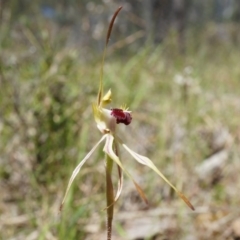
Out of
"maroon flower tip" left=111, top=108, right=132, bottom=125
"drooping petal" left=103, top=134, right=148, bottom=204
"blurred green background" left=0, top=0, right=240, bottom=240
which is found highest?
"blurred green background" left=0, top=0, right=240, bottom=240

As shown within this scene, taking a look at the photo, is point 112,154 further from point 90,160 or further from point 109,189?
point 90,160

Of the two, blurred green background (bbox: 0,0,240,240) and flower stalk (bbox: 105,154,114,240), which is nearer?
flower stalk (bbox: 105,154,114,240)

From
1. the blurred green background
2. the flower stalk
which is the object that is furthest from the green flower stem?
the blurred green background

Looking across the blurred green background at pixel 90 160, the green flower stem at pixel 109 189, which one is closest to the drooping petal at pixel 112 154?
the green flower stem at pixel 109 189

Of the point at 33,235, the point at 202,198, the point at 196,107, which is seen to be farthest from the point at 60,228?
the point at 196,107

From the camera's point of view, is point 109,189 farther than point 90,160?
No

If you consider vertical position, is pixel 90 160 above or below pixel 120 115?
above

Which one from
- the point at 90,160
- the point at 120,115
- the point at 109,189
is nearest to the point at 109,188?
the point at 109,189

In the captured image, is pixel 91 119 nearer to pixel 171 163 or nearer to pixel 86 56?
pixel 171 163

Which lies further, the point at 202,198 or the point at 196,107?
the point at 196,107

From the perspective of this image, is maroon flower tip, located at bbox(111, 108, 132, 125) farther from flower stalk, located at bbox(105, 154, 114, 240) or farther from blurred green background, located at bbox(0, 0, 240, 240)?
blurred green background, located at bbox(0, 0, 240, 240)

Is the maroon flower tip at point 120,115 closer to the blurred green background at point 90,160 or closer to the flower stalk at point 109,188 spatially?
the flower stalk at point 109,188
